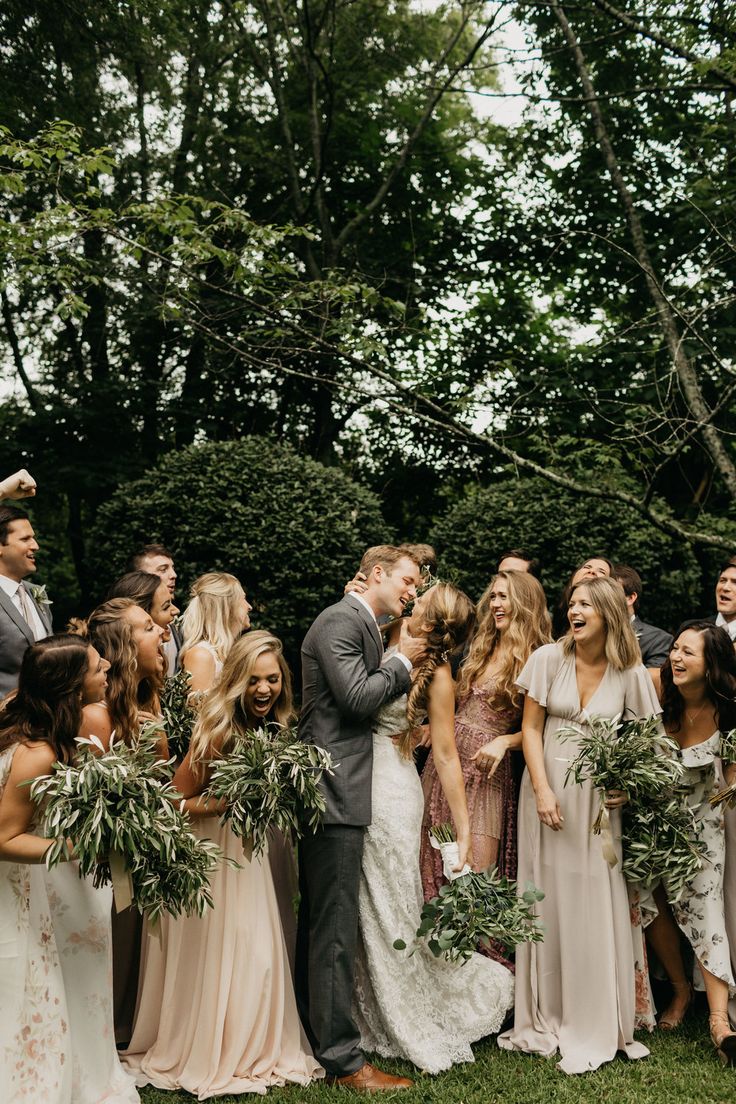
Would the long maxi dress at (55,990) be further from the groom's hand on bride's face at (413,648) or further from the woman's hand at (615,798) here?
the woman's hand at (615,798)

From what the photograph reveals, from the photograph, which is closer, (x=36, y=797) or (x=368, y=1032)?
(x=36, y=797)

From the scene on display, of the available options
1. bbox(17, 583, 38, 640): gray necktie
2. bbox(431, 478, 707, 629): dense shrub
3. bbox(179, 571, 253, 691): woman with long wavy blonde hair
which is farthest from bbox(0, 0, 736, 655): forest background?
bbox(179, 571, 253, 691): woman with long wavy blonde hair

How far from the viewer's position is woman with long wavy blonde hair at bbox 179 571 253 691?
5.60 m

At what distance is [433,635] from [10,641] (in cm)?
283

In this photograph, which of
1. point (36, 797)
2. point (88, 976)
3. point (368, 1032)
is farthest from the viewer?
point (368, 1032)

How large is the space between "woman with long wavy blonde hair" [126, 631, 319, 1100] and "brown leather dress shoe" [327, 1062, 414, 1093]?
161mm

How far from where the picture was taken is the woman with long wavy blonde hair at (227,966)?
447cm

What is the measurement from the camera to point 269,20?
12.7 m

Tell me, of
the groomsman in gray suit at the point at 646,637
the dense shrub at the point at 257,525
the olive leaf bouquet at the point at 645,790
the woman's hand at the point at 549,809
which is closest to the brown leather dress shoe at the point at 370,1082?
the woman's hand at the point at 549,809

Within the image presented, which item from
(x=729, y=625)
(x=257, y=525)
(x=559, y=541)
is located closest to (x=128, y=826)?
(x=729, y=625)

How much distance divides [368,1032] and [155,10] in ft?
39.0

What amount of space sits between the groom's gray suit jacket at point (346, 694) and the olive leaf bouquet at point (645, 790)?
1022 millimetres

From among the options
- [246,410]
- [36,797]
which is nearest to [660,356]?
[246,410]

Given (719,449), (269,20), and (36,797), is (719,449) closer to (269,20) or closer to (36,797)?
(36,797)
